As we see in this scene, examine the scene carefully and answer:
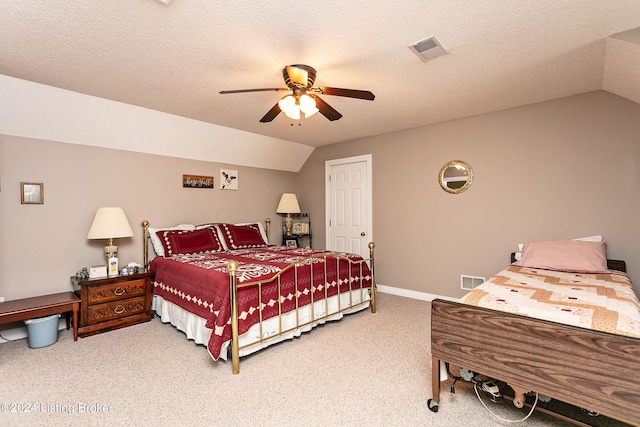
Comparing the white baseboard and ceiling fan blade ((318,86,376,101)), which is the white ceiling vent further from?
the white baseboard

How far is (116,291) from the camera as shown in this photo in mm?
3264

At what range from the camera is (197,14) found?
6.05ft

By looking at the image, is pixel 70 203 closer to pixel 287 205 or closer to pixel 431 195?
pixel 287 205

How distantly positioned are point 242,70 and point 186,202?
248 centimetres

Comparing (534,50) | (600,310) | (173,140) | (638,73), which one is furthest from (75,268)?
(638,73)

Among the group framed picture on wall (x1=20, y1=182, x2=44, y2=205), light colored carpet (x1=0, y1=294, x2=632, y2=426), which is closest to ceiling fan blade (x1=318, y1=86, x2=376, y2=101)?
light colored carpet (x1=0, y1=294, x2=632, y2=426)

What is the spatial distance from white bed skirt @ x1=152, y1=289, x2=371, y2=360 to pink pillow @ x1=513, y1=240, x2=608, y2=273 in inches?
73.5

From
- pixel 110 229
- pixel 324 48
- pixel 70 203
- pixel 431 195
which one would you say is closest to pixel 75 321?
pixel 110 229

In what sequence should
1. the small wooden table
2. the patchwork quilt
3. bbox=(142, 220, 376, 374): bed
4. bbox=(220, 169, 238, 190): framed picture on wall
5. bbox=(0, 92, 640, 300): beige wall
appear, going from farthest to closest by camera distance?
1. bbox=(220, 169, 238, 190): framed picture on wall
2. bbox=(0, 92, 640, 300): beige wall
3. the small wooden table
4. bbox=(142, 220, 376, 374): bed
5. the patchwork quilt

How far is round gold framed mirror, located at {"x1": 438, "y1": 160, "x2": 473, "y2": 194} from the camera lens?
3914 millimetres

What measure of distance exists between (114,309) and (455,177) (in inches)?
171

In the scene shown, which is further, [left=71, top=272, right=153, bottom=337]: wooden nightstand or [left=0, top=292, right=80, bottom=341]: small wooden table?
[left=71, top=272, right=153, bottom=337]: wooden nightstand

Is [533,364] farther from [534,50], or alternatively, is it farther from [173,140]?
[173,140]

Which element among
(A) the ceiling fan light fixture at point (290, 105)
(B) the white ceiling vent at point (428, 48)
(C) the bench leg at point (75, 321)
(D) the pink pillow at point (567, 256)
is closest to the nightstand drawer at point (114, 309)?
(C) the bench leg at point (75, 321)
